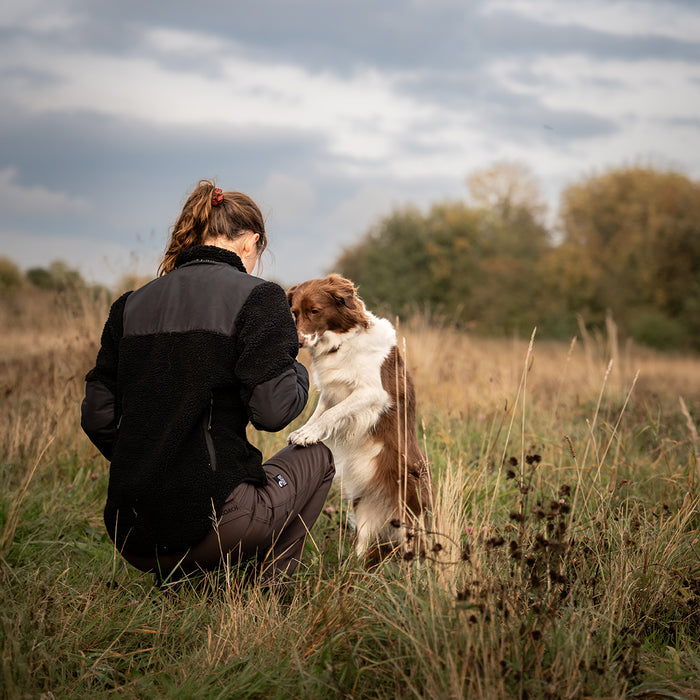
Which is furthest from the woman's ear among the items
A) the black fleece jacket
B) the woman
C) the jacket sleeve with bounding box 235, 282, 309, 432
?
the jacket sleeve with bounding box 235, 282, 309, 432

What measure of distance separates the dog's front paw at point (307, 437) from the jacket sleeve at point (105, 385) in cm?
89

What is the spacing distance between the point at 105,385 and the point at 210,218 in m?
0.88

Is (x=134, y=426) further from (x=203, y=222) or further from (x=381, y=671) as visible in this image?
(x=381, y=671)

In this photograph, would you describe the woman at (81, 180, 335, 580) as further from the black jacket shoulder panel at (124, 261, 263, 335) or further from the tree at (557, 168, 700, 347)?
the tree at (557, 168, 700, 347)

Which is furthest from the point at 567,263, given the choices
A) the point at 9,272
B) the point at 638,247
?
the point at 9,272

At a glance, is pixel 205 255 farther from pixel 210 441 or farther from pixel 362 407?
pixel 362 407

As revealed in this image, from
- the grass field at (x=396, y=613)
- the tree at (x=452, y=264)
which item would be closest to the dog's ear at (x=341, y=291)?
the grass field at (x=396, y=613)

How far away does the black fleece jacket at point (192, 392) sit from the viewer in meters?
2.59

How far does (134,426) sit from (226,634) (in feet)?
2.92

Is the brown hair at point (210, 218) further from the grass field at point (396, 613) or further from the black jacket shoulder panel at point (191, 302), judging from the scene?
the grass field at point (396, 613)

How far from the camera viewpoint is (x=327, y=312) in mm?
3828

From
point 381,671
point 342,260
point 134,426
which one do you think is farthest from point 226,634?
point 342,260

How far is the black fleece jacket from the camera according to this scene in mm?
2590

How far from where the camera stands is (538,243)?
34969 mm
